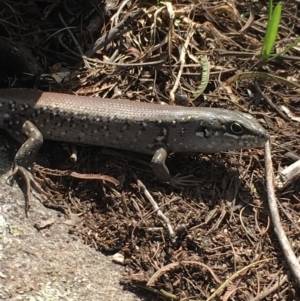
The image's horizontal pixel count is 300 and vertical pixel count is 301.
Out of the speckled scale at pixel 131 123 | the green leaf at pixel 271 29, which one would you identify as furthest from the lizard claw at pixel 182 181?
the green leaf at pixel 271 29

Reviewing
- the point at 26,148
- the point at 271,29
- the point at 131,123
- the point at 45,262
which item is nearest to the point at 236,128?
the point at 131,123

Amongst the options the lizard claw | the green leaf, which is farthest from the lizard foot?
the green leaf

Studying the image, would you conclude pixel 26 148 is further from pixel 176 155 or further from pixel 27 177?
pixel 176 155

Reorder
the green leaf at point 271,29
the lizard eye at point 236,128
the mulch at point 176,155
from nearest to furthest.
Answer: the mulch at point 176,155 → the lizard eye at point 236,128 → the green leaf at point 271,29

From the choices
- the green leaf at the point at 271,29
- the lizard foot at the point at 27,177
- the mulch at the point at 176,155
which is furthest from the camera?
the green leaf at the point at 271,29

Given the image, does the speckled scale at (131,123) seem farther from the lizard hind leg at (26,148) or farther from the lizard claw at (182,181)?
the lizard claw at (182,181)

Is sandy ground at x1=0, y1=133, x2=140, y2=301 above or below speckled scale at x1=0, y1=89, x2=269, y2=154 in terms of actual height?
below

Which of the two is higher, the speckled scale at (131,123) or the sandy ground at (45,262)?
the speckled scale at (131,123)

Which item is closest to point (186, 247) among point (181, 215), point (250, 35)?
point (181, 215)

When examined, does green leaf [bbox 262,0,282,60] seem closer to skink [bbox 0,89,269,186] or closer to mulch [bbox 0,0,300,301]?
mulch [bbox 0,0,300,301]
